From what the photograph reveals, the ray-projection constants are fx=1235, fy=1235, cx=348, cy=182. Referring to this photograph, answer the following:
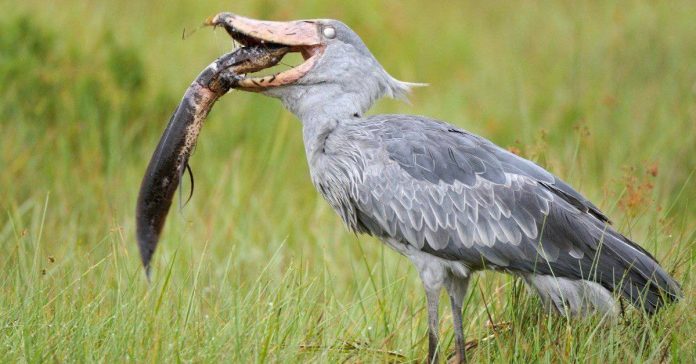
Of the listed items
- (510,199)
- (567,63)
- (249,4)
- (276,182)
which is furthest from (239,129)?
(510,199)

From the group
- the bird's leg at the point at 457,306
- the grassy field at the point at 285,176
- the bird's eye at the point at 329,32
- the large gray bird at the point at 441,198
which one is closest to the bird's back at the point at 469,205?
the large gray bird at the point at 441,198

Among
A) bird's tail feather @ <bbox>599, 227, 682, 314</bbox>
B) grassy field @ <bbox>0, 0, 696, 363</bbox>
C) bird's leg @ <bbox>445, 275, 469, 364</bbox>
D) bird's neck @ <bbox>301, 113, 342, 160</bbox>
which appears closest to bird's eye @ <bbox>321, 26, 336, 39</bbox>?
bird's neck @ <bbox>301, 113, 342, 160</bbox>

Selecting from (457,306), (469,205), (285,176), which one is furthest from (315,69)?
(285,176)

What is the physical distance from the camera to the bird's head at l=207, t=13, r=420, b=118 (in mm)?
5172

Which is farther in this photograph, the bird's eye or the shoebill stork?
the bird's eye

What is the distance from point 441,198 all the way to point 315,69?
2.54ft

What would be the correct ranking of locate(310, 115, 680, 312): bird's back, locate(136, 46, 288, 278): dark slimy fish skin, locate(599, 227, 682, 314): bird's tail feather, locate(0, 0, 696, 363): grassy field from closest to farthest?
locate(0, 0, 696, 363): grassy field, locate(599, 227, 682, 314): bird's tail feather, locate(310, 115, 680, 312): bird's back, locate(136, 46, 288, 278): dark slimy fish skin

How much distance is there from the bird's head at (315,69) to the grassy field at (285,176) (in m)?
0.66

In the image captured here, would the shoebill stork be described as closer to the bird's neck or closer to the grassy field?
the bird's neck

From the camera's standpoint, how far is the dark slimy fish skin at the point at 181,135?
5.11m

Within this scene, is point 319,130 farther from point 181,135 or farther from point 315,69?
point 181,135

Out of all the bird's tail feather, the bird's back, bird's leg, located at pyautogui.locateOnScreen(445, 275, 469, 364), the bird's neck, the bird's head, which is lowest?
bird's leg, located at pyautogui.locateOnScreen(445, 275, 469, 364)

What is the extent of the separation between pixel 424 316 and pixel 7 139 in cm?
317

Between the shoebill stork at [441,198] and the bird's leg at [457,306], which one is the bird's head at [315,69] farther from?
the bird's leg at [457,306]
